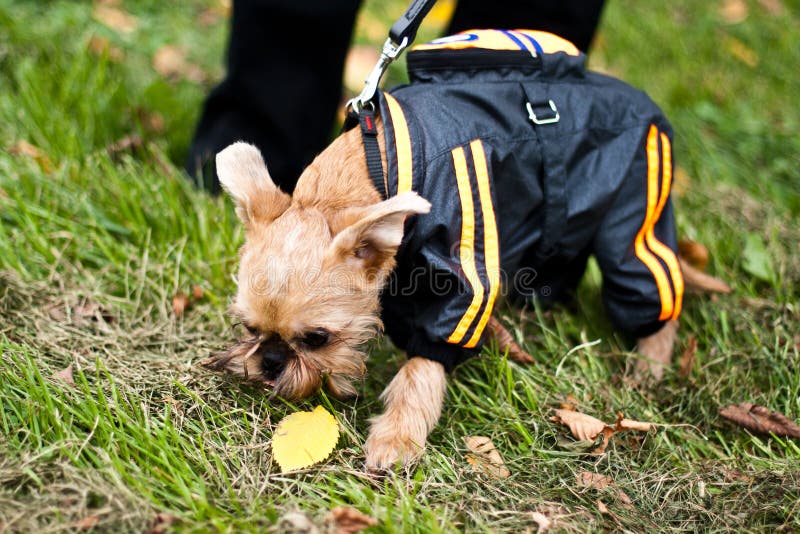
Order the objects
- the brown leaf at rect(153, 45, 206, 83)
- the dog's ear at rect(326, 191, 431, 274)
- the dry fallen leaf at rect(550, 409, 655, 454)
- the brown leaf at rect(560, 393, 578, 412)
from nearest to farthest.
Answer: the dog's ear at rect(326, 191, 431, 274) → the dry fallen leaf at rect(550, 409, 655, 454) → the brown leaf at rect(560, 393, 578, 412) → the brown leaf at rect(153, 45, 206, 83)

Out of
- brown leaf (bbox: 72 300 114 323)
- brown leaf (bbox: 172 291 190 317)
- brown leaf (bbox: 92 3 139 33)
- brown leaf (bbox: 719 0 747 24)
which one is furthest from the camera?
brown leaf (bbox: 719 0 747 24)

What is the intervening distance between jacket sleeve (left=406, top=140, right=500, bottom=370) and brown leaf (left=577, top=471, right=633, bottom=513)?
635 mm

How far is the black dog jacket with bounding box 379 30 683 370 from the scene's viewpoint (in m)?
2.54

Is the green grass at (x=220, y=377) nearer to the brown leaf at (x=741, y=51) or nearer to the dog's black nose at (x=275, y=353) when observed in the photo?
the dog's black nose at (x=275, y=353)

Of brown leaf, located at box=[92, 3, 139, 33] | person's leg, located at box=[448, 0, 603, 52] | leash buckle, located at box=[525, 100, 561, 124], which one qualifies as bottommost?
brown leaf, located at box=[92, 3, 139, 33]

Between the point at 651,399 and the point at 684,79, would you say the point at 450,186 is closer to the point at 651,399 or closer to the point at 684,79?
the point at 651,399

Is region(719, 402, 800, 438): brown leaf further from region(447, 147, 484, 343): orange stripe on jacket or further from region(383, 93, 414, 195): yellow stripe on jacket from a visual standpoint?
region(383, 93, 414, 195): yellow stripe on jacket

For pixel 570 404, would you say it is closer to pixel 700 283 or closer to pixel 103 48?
pixel 700 283

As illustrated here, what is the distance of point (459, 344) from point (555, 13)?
1882 mm

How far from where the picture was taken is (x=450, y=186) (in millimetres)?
2533

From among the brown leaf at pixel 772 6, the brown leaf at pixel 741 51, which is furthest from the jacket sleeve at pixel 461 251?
the brown leaf at pixel 772 6

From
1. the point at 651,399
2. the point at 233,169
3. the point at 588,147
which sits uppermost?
the point at 588,147

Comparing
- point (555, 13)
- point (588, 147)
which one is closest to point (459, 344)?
point (588, 147)

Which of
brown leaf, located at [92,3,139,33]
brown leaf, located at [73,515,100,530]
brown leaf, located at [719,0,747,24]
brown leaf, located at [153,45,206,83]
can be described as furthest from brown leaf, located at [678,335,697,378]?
brown leaf, located at [92,3,139,33]
